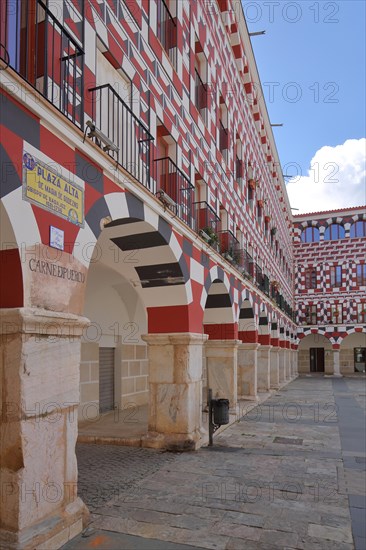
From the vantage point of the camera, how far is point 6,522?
3.74 metres

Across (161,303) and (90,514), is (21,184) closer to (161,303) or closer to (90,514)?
(90,514)

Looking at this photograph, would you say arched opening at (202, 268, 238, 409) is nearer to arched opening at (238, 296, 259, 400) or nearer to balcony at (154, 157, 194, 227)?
arched opening at (238, 296, 259, 400)

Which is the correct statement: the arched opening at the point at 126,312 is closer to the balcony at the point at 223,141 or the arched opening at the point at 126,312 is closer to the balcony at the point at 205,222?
the balcony at the point at 205,222

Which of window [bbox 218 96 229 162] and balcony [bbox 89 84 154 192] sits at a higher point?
window [bbox 218 96 229 162]

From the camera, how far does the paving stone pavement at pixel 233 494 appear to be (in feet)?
14.3

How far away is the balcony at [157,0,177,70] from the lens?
798 centimetres

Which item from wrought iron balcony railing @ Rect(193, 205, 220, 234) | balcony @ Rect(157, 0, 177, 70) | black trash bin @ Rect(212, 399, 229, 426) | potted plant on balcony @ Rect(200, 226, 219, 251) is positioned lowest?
black trash bin @ Rect(212, 399, 229, 426)

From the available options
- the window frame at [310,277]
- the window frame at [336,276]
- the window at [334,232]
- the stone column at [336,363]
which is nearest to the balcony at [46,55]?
the stone column at [336,363]

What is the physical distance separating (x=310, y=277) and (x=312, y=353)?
5.69m

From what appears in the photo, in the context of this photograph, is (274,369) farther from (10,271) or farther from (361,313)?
(10,271)

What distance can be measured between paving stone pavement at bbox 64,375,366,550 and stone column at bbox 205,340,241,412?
2095 mm

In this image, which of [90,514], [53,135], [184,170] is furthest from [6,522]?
[184,170]

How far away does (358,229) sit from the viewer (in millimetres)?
33562

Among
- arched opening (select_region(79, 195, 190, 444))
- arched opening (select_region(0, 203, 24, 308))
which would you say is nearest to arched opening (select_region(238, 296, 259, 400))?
arched opening (select_region(79, 195, 190, 444))
